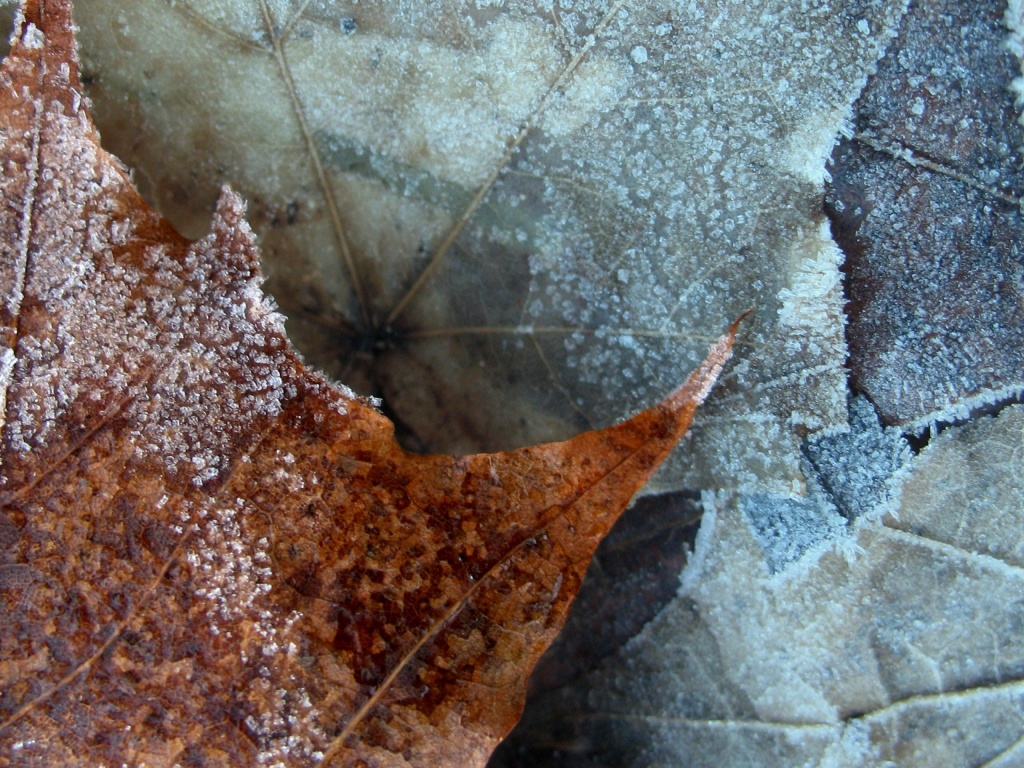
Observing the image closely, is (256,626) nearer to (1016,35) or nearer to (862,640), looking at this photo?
(862,640)

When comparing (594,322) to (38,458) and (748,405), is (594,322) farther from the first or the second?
(38,458)

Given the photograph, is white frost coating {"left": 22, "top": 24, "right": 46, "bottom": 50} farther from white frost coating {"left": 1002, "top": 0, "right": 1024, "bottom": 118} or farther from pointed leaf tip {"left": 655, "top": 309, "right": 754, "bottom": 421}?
white frost coating {"left": 1002, "top": 0, "right": 1024, "bottom": 118}

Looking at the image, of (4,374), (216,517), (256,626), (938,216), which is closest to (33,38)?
(4,374)

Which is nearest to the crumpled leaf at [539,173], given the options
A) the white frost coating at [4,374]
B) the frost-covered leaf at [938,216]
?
the frost-covered leaf at [938,216]

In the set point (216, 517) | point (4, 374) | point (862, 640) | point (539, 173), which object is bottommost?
point (862, 640)

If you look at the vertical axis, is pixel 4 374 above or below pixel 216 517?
above

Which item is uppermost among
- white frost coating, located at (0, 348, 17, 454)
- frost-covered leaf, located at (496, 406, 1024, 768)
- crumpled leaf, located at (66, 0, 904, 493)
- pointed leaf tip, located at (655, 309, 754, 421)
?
crumpled leaf, located at (66, 0, 904, 493)

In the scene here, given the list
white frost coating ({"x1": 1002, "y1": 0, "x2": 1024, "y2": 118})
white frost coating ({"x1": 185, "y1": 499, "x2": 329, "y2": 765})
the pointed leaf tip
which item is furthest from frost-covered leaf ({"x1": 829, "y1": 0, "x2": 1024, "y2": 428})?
white frost coating ({"x1": 185, "y1": 499, "x2": 329, "y2": 765})
